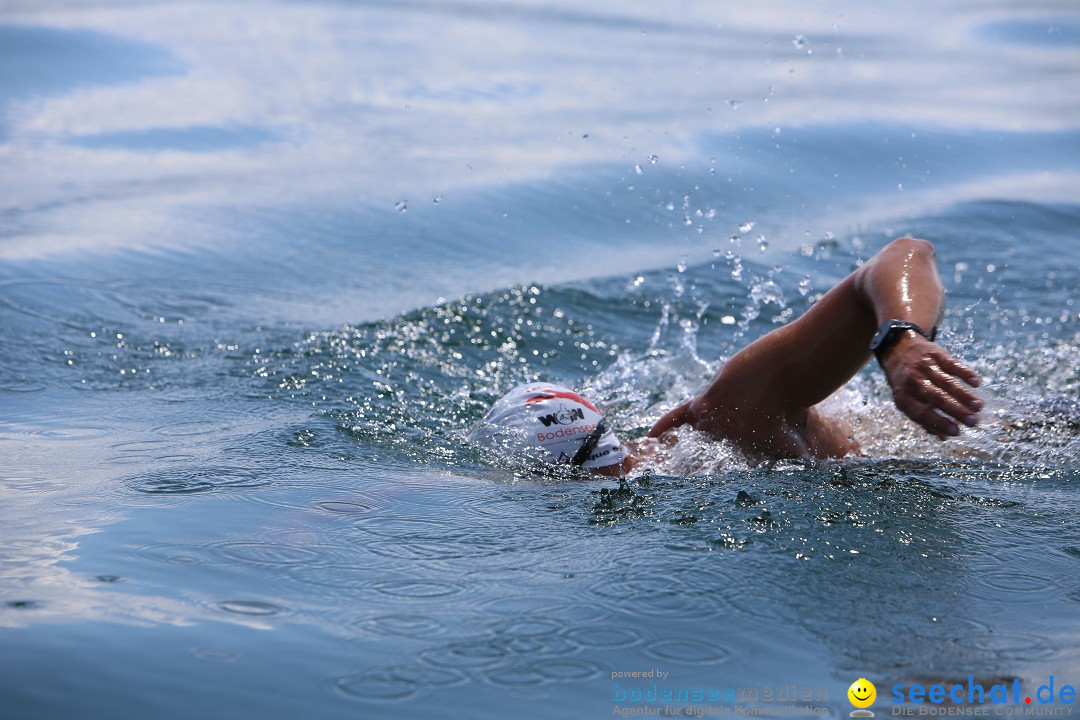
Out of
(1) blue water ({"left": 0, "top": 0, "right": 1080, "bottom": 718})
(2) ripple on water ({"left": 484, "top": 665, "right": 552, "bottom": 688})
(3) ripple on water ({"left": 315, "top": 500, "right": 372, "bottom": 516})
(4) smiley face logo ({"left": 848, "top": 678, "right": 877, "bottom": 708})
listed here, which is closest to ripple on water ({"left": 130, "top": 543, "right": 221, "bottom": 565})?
(1) blue water ({"left": 0, "top": 0, "right": 1080, "bottom": 718})

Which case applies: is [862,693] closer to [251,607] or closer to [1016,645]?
[1016,645]

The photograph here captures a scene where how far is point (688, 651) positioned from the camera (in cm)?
300

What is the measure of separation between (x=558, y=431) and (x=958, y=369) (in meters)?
1.91

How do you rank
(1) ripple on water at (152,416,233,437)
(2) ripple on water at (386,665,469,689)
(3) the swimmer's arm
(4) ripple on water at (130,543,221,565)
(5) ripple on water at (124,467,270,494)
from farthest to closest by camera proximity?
(1) ripple on water at (152,416,233,437), (5) ripple on water at (124,467,270,494), (4) ripple on water at (130,543,221,565), (3) the swimmer's arm, (2) ripple on water at (386,665,469,689)

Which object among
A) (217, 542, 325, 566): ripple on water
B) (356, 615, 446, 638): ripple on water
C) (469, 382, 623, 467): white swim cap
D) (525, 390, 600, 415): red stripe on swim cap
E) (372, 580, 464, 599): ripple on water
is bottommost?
(356, 615, 446, 638): ripple on water

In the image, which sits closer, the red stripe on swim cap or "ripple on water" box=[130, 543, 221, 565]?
"ripple on water" box=[130, 543, 221, 565]

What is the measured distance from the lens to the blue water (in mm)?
3012

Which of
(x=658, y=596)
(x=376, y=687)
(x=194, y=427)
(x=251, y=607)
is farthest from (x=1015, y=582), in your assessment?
(x=194, y=427)

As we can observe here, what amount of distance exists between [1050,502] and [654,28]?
14.3 metres

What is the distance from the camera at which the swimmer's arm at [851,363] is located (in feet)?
10.9

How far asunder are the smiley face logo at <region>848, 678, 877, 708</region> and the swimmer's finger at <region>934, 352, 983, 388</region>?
2.96 ft

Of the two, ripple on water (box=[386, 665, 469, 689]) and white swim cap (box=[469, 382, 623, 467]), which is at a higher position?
white swim cap (box=[469, 382, 623, 467])

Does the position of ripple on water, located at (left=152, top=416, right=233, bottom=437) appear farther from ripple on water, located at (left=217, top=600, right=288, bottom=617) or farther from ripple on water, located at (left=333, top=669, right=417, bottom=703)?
ripple on water, located at (left=333, top=669, right=417, bottom=703)

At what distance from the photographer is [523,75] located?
46.1 ft
